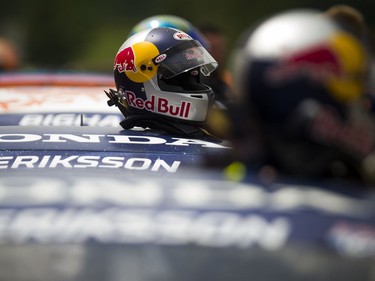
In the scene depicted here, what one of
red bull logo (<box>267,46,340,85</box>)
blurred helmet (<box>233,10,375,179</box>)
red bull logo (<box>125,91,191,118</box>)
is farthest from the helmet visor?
red bull logo (<box>267,46,340,85</box>)

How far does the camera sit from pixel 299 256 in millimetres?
2859

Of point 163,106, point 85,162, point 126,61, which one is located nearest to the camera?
point 85,162

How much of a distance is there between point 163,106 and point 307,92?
2498 millimetres

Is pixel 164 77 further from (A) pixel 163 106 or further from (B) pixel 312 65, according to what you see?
(B) pixel 312 65

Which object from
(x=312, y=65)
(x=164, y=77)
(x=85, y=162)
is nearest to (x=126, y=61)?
(x=164, y=77)

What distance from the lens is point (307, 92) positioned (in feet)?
11.3

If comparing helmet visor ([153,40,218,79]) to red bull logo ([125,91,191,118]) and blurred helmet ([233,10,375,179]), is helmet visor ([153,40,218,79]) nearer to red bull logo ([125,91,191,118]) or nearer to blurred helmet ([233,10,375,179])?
red bull logo ([125,91,191,118])

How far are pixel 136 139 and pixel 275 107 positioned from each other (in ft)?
6.16

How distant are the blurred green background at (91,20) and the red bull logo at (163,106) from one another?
1648 cm

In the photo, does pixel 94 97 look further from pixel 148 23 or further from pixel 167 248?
pixel 167 248

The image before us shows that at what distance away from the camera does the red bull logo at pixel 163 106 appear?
5828 millimetres

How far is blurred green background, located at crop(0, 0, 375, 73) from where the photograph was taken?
947 inches

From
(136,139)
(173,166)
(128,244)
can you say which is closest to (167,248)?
(128,244)

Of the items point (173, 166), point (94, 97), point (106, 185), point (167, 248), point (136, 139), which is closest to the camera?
point (167, 248)
